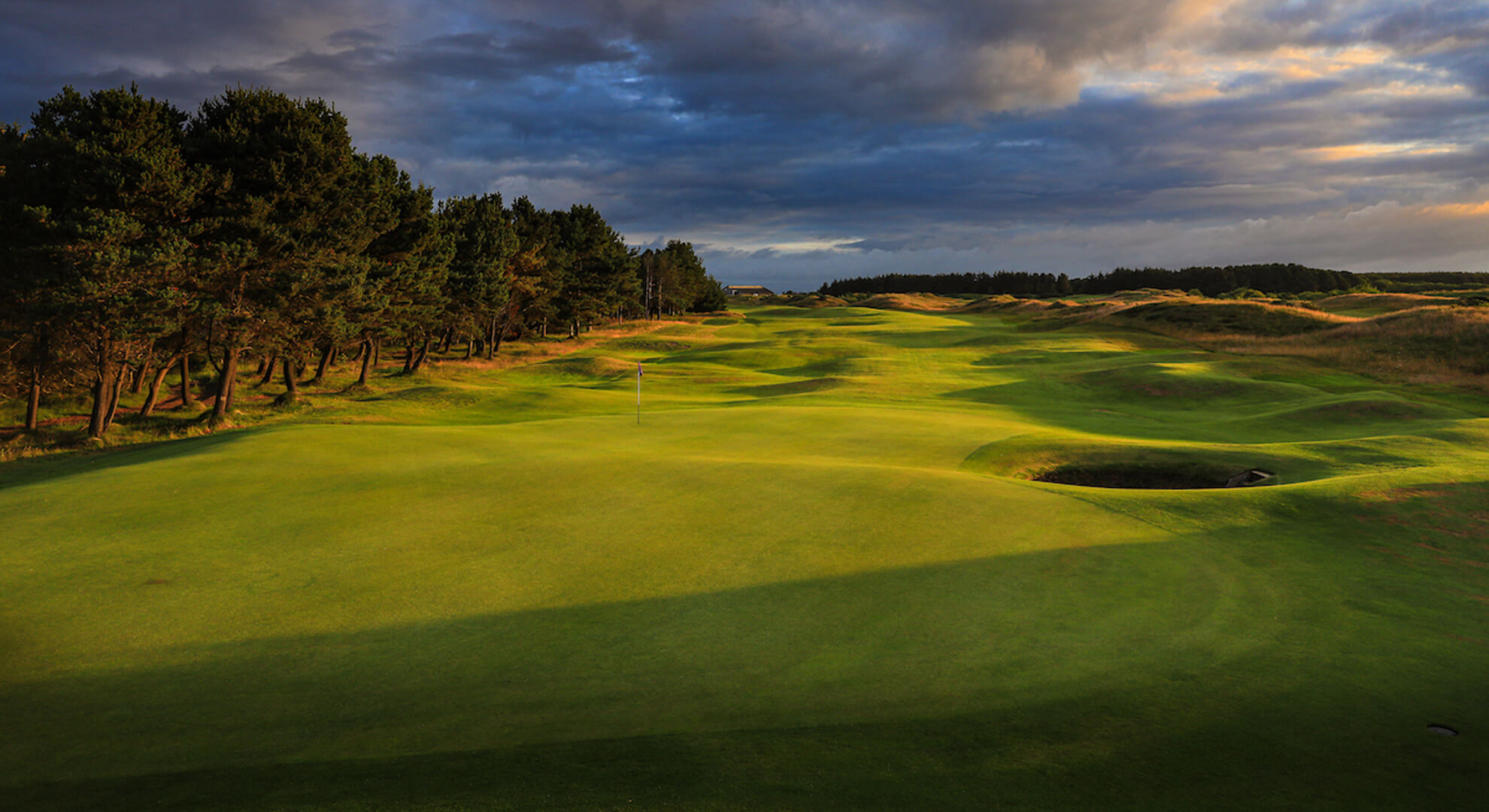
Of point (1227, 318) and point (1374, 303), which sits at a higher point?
point (1374, 303)

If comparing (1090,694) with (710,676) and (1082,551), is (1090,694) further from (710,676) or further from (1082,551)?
(1082,551)

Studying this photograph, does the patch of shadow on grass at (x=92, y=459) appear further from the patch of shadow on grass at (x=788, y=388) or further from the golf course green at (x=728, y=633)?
the patch of shadow on grass at (x=788, y=388)

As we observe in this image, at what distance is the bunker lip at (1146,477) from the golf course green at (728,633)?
0.46ft

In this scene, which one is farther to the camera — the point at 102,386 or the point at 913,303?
the point at 913,303

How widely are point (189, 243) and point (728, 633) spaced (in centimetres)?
3106

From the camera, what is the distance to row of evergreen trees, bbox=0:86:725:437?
26641 mm

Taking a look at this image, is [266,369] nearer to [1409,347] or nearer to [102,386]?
[102,386]

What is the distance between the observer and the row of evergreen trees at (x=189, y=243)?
26.6 meters

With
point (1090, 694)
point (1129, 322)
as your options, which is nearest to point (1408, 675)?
point (1090, 694)

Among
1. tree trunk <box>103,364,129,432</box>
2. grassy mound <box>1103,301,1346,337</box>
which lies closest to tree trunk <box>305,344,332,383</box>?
tree trunk <box>103,364,129,432</box>

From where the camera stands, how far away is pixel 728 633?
7.60 metres

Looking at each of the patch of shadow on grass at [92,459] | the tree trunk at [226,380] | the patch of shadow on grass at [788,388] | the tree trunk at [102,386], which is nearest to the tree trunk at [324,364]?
the tree trunk at [226,380]

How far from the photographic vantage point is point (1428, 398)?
116ft

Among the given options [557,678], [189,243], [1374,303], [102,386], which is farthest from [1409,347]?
[102,386]
